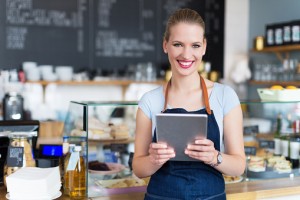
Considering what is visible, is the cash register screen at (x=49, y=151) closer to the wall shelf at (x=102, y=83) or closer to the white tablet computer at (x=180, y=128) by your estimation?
the white tablet computer at (x=180, y=128)

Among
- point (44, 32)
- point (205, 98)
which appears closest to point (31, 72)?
point (44, 32)

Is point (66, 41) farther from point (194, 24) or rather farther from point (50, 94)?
point (194, 24)

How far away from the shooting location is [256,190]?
1.89 m

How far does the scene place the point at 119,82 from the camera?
14.3ft

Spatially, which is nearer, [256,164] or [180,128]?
[180,128]

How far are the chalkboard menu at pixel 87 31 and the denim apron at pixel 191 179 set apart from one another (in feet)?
10.1

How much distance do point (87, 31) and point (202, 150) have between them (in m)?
3.36

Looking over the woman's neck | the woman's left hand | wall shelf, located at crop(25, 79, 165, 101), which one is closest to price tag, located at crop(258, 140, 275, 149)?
the woman's neck

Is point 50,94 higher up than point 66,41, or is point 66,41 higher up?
point 66,41

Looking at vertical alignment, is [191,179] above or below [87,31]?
below

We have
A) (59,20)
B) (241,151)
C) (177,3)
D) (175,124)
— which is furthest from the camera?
(177,3)

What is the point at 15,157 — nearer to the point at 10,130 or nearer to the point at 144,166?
the point at 10,130

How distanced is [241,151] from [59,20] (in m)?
3.30

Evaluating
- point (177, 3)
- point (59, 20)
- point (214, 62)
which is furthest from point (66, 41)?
point (214, 62)
